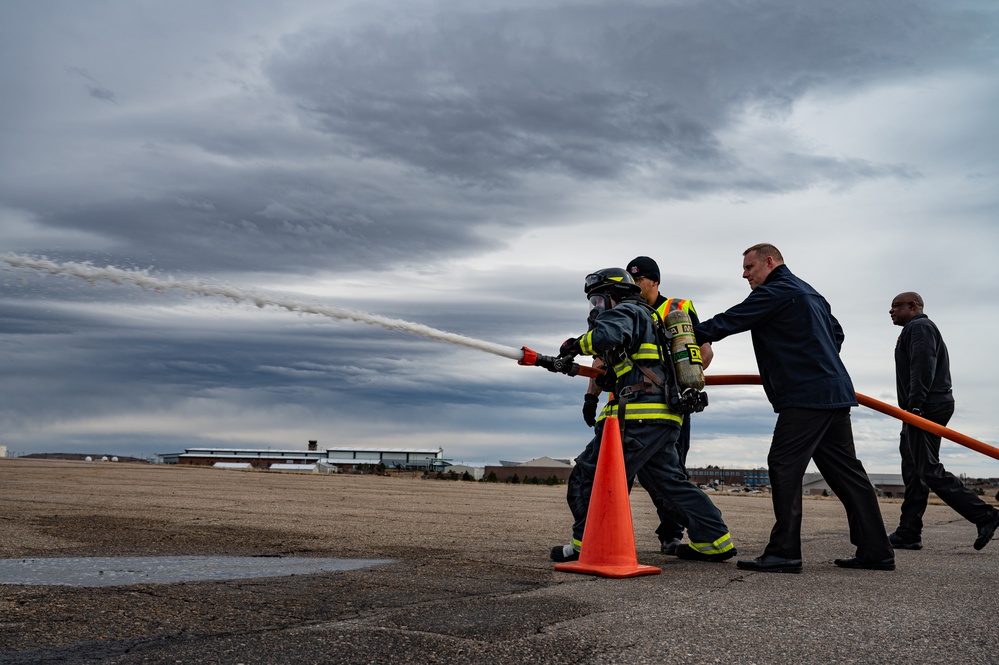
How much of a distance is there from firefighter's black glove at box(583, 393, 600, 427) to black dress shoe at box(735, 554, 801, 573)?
1528mm

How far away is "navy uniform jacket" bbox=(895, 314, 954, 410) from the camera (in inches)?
Answer: 291

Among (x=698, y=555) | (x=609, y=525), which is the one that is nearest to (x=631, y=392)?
(x=609, y=525)

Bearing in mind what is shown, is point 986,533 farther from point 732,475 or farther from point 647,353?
point 732,475

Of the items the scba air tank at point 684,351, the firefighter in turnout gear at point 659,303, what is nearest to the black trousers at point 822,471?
the scba air tank at point 684,351

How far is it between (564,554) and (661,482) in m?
0.79

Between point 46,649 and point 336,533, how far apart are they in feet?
15.2

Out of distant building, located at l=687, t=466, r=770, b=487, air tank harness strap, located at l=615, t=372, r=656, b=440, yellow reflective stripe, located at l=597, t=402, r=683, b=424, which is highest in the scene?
air tank harness strap, located at l=615, t=372, r=656, b=440

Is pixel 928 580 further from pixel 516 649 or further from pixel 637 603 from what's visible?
pixel 516 649

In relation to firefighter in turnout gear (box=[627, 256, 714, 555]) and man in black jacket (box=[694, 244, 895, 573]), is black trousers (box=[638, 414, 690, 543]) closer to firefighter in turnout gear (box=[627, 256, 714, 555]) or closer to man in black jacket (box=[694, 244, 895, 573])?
firefighter in turnout gear (box=[627, 256, 714, 555])

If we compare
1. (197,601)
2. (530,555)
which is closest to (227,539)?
(530,555)

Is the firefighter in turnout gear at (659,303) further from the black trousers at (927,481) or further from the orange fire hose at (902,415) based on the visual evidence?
the black trousers at (927,481)

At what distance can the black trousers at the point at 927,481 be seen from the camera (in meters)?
7.04

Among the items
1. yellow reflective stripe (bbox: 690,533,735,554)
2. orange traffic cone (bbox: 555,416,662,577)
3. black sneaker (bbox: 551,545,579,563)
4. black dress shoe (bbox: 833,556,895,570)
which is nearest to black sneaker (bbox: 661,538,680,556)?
yellow reflective stripe (bbox: 690,533,735,554)

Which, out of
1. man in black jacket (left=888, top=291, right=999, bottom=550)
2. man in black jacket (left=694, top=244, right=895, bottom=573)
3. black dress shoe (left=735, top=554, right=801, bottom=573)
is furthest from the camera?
man in black jacket (left=888, top=291, right=999, bottom=550)
